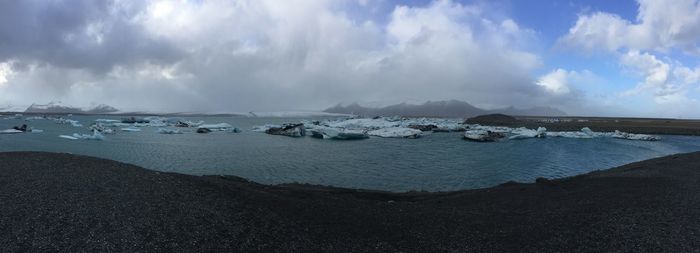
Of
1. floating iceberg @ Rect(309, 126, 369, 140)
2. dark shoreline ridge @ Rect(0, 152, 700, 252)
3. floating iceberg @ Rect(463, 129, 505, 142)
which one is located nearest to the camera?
dark shoreline ridge @ Rect(0, 152, 700, 252)

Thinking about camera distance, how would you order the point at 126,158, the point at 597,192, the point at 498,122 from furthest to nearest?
A: the point at 498,122, the point at 126,158, the point at 597,192

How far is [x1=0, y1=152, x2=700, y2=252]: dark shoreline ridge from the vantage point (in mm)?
6016

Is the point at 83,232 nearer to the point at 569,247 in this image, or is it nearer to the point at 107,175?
the point at 107,175

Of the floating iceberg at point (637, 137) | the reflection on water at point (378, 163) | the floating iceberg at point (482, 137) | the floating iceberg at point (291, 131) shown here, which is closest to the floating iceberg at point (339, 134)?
the floating iceberg at point (291, 131)

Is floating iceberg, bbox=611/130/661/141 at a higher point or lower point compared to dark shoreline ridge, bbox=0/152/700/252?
lower

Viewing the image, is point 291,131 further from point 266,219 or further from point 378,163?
point 266,219

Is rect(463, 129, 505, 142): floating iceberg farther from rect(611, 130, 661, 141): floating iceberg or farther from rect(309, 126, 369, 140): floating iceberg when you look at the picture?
rect(611, 130, 661, 141): floating iceberg

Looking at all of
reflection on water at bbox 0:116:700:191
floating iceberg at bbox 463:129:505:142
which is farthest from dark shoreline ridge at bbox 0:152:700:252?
floating iceberg at bbox 463:129:505:142

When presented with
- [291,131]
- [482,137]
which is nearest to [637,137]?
[482,137]

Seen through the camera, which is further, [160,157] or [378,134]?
[378,134]

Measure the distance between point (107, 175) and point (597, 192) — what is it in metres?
11.4

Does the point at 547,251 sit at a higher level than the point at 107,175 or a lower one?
lower

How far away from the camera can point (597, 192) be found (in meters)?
11.4

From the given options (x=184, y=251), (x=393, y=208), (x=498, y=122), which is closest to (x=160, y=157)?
(x=393, y=208)
